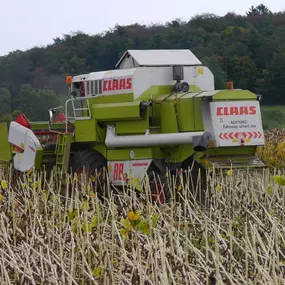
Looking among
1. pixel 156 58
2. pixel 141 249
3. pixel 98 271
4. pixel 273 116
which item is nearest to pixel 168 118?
pixel 156 58

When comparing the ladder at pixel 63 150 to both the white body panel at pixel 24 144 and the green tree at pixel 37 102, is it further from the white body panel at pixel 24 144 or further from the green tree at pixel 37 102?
the green tree at pixel 37 102

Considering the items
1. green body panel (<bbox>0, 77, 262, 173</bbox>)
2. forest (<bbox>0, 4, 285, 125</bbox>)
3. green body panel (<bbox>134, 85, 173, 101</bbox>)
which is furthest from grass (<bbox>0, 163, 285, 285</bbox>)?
forest (<bbox>0, 4, 285, 125</bbox>)

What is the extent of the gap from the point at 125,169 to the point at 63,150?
4.01 ft

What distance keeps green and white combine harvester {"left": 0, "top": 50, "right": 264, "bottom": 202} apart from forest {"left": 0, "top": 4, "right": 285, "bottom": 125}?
604 inches

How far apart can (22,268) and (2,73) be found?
34529 mm

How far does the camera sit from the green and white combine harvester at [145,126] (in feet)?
39.1

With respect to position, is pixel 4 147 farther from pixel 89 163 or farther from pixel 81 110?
pixel 89 163

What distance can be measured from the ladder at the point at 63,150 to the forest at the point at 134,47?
15528 mm

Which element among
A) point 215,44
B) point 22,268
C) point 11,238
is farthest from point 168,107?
point 215,44

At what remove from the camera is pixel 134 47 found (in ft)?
132

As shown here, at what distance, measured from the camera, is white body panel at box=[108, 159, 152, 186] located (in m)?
12.5

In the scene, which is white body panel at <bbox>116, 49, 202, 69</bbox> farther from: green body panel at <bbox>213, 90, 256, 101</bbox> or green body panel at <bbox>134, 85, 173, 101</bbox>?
green body panel at <bbox>213, 90, 256, 101</bbox>

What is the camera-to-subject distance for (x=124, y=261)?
6066mm

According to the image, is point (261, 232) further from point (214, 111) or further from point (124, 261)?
point (214, 111)
